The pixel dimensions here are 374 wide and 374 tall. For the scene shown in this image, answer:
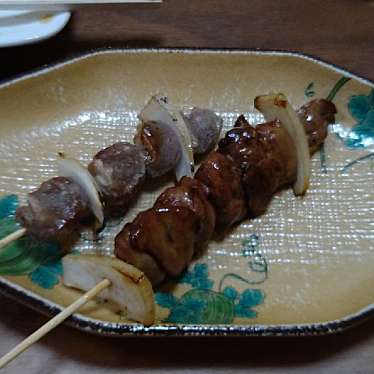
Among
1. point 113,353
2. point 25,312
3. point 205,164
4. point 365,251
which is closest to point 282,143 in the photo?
point 205,164

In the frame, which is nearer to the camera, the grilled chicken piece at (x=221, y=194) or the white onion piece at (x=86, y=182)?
the grilled chicken piece at (x=221, y=194)

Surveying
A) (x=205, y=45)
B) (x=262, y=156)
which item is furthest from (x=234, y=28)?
(x=262, y=156)

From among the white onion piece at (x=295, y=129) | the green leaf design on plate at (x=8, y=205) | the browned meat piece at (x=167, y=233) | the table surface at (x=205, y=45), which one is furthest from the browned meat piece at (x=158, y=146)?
the table surface at (x=205, y=45)

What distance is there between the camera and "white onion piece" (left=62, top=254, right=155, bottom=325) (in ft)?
6.35

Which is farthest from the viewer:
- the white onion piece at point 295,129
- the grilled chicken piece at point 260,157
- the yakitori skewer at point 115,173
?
the white onion piece at point 295,129

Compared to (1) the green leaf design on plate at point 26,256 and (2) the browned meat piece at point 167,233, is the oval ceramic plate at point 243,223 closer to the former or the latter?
(1) the green leaf design on plate at point 26,256

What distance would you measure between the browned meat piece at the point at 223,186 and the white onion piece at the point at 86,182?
0.41 metres

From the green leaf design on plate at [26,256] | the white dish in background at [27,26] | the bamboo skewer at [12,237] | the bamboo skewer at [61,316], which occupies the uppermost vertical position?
the white dish in background at [27,26]

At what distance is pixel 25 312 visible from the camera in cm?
219

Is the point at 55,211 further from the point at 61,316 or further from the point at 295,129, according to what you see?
the point at 295,129

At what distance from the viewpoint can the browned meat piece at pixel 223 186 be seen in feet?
7.25

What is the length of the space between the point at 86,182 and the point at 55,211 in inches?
6.5

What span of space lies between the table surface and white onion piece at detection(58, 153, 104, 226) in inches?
18.7

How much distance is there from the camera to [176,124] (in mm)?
2395
